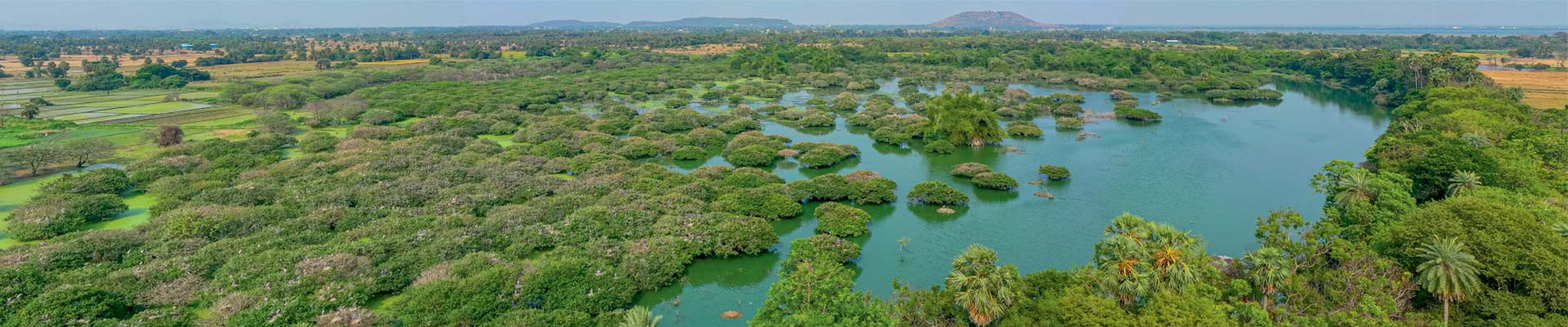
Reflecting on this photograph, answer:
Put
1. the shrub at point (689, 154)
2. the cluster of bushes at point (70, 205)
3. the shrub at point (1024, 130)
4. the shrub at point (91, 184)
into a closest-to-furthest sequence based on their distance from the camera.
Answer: the cluster of bushes at point (70, 205) < the shrub at point (91, 184) < the shrub at point (689, 154) < the shrub at point (1024, 130)

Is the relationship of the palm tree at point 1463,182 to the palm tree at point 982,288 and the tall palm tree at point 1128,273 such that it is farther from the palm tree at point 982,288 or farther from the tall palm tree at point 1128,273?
the palm tree at point 982,288

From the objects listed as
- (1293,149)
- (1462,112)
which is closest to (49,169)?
(1293,149)

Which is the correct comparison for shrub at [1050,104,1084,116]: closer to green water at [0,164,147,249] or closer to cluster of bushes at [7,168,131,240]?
green water at [0,164,147,249]

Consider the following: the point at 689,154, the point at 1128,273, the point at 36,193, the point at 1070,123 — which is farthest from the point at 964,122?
the point at 36,193

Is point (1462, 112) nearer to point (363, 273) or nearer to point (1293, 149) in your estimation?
point (1293, 149)

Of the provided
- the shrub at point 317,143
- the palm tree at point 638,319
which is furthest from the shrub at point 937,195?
the shrub at point 317,143

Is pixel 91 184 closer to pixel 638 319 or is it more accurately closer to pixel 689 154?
pixel 689 154
